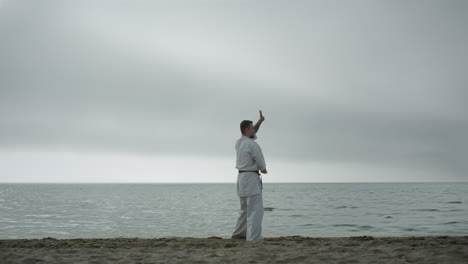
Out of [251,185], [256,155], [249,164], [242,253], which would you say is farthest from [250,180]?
[242,253]

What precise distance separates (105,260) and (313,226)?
1404cm

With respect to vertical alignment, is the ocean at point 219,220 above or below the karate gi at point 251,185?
below

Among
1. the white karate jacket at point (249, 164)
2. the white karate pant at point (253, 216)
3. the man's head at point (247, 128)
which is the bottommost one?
the white karate pant at point (253, 216)

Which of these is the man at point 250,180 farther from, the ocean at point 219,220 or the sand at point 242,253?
the ocean at point 219,220

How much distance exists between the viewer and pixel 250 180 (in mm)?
8320

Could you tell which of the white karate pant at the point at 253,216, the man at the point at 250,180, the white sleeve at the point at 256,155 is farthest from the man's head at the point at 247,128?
the white karate pant at the point at 253,216

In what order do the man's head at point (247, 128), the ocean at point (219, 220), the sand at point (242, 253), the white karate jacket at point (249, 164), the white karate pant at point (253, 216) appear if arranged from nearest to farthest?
the sand at point (242, 253), the white karate pant at point (253, 216), the white karate jacket at point (249, 164), the man's head at point (247, 128), the ocean at point (219, 220)

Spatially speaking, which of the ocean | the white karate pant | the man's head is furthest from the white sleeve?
the ocean

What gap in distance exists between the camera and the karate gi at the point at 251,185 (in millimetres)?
8145

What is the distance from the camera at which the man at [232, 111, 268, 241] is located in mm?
8156

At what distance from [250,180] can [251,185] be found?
106 millimetres

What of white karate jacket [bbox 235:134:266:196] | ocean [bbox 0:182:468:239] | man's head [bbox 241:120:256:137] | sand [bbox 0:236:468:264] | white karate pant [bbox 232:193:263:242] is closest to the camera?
sand [bbox 0:236:468:264]

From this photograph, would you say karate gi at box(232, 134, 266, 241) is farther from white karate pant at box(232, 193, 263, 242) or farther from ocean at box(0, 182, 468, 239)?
ocean at box(0, 182, 468, 239)

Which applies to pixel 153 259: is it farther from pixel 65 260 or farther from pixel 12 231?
pixel 12 231
